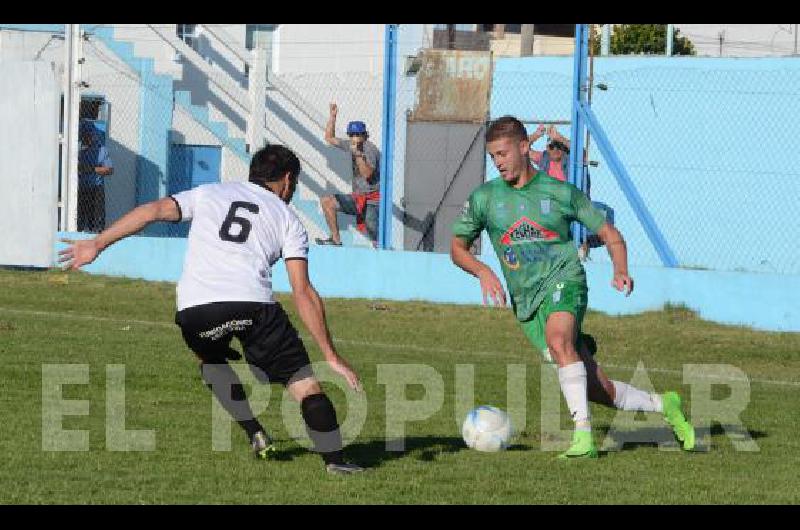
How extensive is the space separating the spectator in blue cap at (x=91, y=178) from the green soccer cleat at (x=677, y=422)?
14620 millimetres

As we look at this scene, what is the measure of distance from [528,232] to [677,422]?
149 cm

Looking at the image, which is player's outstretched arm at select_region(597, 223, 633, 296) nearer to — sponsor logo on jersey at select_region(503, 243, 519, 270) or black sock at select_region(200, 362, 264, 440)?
sponsor logo on jersey at select_region(503, 243, 519, 270)

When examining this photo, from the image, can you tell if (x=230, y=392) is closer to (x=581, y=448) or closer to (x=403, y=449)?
(x=403, y=449)

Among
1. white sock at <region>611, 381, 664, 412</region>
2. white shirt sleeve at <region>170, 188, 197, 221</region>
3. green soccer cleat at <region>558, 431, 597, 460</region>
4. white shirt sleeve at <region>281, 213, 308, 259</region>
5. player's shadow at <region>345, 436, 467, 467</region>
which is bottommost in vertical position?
player's shadow at <region>345, 436, 467, 467</region>

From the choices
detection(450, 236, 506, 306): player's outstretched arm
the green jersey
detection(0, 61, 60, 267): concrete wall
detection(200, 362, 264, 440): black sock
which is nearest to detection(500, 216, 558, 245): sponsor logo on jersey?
the green jersey

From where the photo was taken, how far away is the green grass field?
7.71m

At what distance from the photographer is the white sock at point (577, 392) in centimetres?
902

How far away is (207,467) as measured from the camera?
8.22 meters

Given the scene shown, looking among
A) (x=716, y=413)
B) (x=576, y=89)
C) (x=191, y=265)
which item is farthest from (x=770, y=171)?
(x=191, y=265)

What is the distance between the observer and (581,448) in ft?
29.3

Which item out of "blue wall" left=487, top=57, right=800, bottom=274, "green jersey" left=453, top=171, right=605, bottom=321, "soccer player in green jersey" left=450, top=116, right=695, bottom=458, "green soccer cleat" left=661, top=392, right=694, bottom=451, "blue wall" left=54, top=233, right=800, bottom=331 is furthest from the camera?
"blue wall" left=487, top=57, right=800, bottom=274

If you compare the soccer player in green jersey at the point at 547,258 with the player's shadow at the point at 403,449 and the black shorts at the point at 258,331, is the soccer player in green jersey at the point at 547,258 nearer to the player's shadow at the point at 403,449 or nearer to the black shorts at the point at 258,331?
the player's shadow at the point at 403,449

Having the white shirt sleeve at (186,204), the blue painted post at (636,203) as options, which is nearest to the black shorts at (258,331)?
the white shirt sleeve at (186,204)
